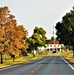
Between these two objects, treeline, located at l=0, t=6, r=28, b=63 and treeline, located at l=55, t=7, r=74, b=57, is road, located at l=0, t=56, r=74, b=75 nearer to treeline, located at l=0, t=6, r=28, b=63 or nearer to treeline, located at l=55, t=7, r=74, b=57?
treeline, located at l=0, t=6, r=28, b=63

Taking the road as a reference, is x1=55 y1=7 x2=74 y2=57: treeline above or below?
above

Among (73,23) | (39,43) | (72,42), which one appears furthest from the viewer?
(39,43)

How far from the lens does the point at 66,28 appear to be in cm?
8669

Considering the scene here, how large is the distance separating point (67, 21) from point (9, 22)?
20.8 m

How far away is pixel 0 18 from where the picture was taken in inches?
2744

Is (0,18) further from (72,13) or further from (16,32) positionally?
(72,13)


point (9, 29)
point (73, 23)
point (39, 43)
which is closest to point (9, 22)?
point (9, 29)

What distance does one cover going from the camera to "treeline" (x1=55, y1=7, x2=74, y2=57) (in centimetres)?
8512

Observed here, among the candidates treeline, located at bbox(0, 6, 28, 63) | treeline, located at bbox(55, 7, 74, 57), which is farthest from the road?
treeline, located at bbox(55, 7, 74, 57)

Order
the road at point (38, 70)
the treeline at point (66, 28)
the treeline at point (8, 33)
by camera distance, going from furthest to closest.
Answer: the treeline at point (66, 28) → the treeline at point (8, 33) → the road at point (38, 70)

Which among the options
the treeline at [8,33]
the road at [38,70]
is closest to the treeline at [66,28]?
the treeline at [8,33]

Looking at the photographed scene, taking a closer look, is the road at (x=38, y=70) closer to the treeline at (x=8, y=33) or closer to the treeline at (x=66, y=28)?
the treeline at (x=8, y=33)

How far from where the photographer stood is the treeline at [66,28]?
85125mm

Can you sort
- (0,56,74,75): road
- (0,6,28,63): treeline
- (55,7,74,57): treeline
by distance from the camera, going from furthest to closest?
(55,7,74,57): treeline
(0,6,28,63): treeline
(0,56,74,75): road
